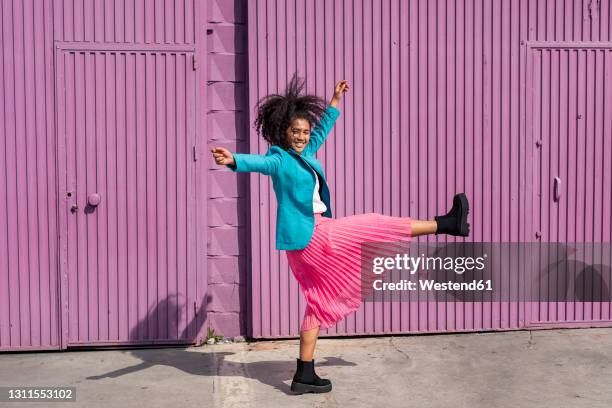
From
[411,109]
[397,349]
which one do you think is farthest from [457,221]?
[411,109]

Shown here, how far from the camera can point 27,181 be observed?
19.0 ft

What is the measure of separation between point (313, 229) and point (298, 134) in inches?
21.9

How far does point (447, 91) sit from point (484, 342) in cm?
182

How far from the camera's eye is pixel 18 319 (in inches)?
231

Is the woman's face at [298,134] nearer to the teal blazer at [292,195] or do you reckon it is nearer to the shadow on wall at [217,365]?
the teal blazer at [292,195]

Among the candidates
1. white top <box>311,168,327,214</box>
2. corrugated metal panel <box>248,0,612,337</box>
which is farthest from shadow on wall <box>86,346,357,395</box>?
white top <box>311,168,327,214</box>

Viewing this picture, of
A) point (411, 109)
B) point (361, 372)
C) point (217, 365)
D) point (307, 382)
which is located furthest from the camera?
point (411, 109)

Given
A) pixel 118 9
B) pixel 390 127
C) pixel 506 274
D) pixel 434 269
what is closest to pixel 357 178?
pixel 390 127

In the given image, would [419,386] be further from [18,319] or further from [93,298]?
[18,319]

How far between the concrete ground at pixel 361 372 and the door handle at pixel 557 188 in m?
1.00

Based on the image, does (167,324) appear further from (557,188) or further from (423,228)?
(557,188)

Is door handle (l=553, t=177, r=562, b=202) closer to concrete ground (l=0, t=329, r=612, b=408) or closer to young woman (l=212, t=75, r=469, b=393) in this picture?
concrete ground (l=0, t=329, r=612, b=408)

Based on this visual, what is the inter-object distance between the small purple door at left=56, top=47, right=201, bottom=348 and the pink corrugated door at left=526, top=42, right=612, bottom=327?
2.52 m

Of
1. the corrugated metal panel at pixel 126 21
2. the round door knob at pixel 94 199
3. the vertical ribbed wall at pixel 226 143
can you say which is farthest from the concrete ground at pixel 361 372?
the corrugated metal panel at pixel 126 21
